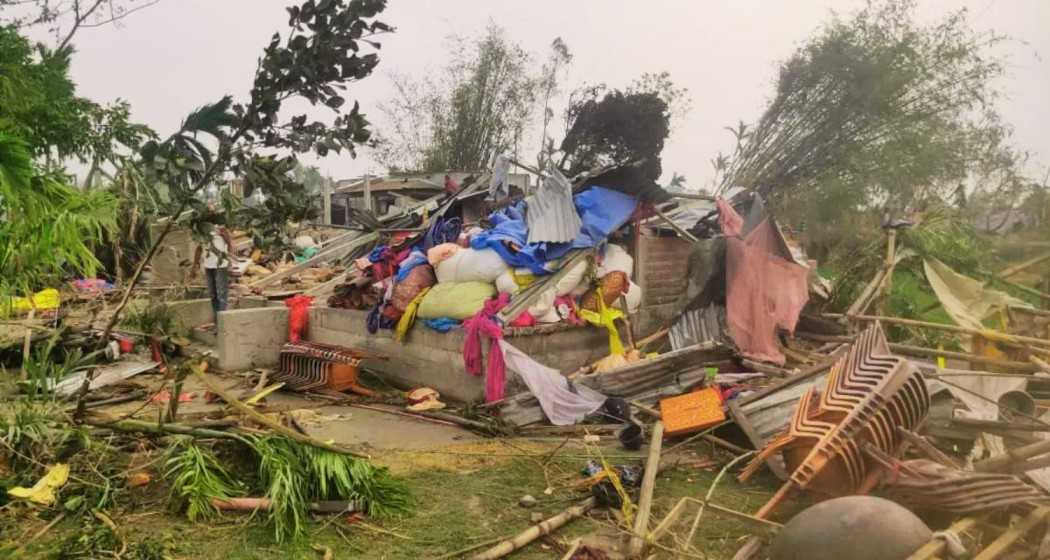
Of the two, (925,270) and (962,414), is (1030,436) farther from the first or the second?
(925,270)

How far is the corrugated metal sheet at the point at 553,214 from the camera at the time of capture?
7.25m

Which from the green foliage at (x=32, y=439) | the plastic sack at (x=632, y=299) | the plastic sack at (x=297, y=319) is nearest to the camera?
the green foliage at (x=32, y=439)

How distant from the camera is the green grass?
351cm

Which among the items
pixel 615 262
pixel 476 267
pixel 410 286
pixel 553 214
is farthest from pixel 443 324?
pixel 615 262

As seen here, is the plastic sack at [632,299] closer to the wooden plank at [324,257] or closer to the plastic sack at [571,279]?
the plastic sack at [571,279]

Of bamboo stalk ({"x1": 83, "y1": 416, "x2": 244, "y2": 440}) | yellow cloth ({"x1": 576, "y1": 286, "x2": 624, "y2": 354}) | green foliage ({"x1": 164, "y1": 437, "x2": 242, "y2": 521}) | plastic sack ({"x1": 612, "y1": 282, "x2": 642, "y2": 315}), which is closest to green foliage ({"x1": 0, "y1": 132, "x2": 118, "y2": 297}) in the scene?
bamboo stalk ({"x1": 83, "y1": 416, "x2": 244, "y2": 440})

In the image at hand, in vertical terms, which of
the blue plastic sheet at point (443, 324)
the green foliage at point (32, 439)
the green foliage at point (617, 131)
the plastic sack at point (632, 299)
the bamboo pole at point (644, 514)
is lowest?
the bamboo pole at point (644, 514)

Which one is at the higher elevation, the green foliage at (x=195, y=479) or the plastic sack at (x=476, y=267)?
the plastic sack at (x=476, y=267)

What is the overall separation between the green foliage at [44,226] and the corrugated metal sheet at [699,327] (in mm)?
5674

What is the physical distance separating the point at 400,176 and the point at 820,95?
1177 centimetres

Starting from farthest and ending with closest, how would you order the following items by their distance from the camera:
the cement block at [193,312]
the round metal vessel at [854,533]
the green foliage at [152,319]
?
1. the cement block at [193,312]
2. the green foliage at [152,319]
3. the round metal vessel at [854,533]

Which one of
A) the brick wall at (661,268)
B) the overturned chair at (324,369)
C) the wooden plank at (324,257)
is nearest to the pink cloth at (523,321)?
the brick wall at (661,268)

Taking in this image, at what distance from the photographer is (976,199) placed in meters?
11.8

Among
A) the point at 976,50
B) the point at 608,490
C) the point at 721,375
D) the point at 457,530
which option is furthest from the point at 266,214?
the point at 976,50
